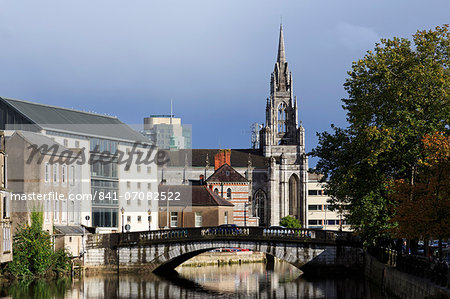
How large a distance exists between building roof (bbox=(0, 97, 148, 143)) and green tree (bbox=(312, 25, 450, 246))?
3416 centimetres

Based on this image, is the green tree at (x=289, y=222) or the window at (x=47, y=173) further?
the green tree at (x=289, y=222)

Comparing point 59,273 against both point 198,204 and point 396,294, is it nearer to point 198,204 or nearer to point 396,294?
point 396,294

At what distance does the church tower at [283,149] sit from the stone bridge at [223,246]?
79057 millimetres

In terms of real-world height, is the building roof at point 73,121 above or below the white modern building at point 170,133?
below

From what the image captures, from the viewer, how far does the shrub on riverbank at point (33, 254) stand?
49.9 metres

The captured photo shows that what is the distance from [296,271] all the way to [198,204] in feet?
76.5

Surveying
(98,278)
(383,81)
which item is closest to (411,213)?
(383,81)

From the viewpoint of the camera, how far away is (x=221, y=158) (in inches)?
5413

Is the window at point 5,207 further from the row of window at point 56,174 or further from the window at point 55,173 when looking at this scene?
the window at point 55,173

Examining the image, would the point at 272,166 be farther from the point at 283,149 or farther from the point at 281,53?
the point at 281,53

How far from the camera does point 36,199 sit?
53000 mm

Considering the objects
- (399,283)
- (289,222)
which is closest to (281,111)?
(289,222)

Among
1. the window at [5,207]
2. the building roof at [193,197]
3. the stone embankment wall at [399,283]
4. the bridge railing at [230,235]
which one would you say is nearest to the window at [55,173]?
the bridge railing at [230,235]

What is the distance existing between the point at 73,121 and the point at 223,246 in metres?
28.1
